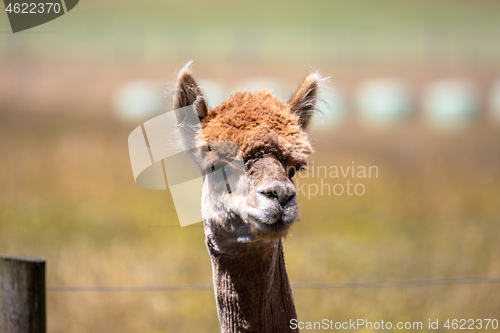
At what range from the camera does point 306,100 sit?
3168mm

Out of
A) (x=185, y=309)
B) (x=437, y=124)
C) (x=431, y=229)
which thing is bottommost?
(x=185, y=309)

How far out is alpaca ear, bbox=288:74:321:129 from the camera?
3.14 meters

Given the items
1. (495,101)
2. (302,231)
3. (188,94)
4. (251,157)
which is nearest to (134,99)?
(302,231)

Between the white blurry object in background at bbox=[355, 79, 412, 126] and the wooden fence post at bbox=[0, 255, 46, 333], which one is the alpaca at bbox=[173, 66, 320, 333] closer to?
the wooden fence post at bbox=[0, 255, 46, 333]

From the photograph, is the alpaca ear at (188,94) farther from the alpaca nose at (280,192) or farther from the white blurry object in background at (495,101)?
the white blurry object in background at (495,101)

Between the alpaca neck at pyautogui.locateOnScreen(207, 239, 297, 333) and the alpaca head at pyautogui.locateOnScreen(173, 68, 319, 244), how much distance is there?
4.6 inches

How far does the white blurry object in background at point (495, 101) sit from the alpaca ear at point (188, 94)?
642cm

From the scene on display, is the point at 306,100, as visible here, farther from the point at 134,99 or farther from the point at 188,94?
the point at 134,99

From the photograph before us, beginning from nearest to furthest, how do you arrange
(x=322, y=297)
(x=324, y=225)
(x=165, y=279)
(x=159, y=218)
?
(x=322, y=297), (x=165, y=279), (x=159, y=218), (x=324, y=225)

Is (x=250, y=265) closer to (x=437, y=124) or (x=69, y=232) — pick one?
(x=69, y=232)

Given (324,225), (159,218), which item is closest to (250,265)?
(159,218)

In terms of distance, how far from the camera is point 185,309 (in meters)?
5.46

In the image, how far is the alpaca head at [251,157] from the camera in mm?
2588

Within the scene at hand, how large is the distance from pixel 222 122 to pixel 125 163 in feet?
17.9
